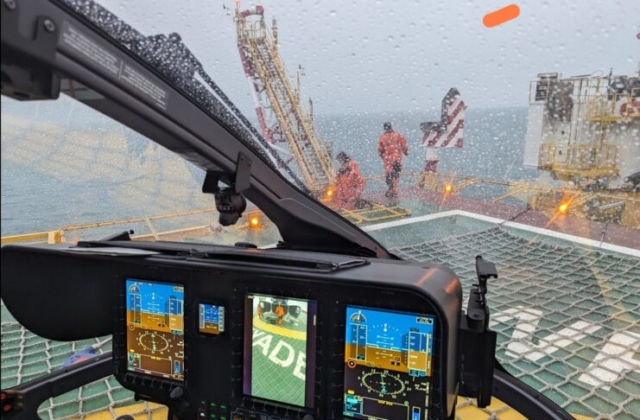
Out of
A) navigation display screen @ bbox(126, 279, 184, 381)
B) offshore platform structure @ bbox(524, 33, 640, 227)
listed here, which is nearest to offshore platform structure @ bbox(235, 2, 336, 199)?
navigation display screen @ bbox(126, 279, 184, 381)

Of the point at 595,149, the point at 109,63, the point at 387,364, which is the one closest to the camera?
the point at 109,63

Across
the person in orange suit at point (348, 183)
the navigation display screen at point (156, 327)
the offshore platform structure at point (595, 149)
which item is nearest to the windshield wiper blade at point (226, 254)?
the navigation display screen at point (156, 327)

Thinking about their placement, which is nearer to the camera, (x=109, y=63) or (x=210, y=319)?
(x=109, y=63)

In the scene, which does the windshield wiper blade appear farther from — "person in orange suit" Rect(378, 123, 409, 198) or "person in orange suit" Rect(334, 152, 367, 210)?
"person in orange suit" Rect(378, 123, 409, 198)

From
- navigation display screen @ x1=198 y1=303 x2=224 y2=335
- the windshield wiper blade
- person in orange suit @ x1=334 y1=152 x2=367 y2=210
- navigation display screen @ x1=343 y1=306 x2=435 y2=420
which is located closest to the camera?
navigation display screen @ x1=343 y1=306 x2=435 y2=420

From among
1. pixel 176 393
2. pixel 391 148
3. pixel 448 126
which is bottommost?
pixel 176 393

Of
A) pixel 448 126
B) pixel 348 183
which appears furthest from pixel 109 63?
pixel 448 126

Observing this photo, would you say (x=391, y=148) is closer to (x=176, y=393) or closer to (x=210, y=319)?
(x=210, y=319)
